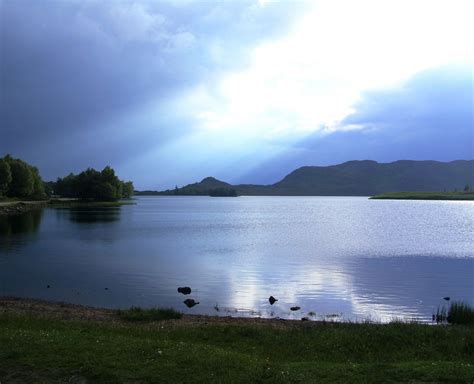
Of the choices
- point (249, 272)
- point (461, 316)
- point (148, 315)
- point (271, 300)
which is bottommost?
point (249, 272)

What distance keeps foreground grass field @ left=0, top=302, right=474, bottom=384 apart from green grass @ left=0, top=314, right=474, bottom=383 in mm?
23

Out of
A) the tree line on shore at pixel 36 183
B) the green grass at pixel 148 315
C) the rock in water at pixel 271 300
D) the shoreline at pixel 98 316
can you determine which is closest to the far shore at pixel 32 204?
the tree line on shore at pixel 36 183

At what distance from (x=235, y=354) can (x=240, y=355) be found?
16 cm

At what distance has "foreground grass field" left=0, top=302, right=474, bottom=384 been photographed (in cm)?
986

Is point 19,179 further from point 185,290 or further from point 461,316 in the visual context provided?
point 461,316

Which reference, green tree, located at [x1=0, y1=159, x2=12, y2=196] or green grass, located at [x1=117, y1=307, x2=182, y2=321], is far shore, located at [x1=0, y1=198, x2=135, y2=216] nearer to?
green tree, located at [x1=0, y1=159, x2=12, y2=196]

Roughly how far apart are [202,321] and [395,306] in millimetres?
11922

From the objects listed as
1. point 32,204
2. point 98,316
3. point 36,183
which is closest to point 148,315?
point 98,316

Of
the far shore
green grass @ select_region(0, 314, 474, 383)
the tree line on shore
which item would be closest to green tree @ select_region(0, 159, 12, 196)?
the tree line on shore

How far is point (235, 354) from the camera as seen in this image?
11922 mm

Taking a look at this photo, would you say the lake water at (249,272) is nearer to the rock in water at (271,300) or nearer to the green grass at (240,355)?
the rock in water at (271,300)

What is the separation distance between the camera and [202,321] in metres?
20.5

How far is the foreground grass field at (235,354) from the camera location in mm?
9859

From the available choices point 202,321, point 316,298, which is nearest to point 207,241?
point 316,298
